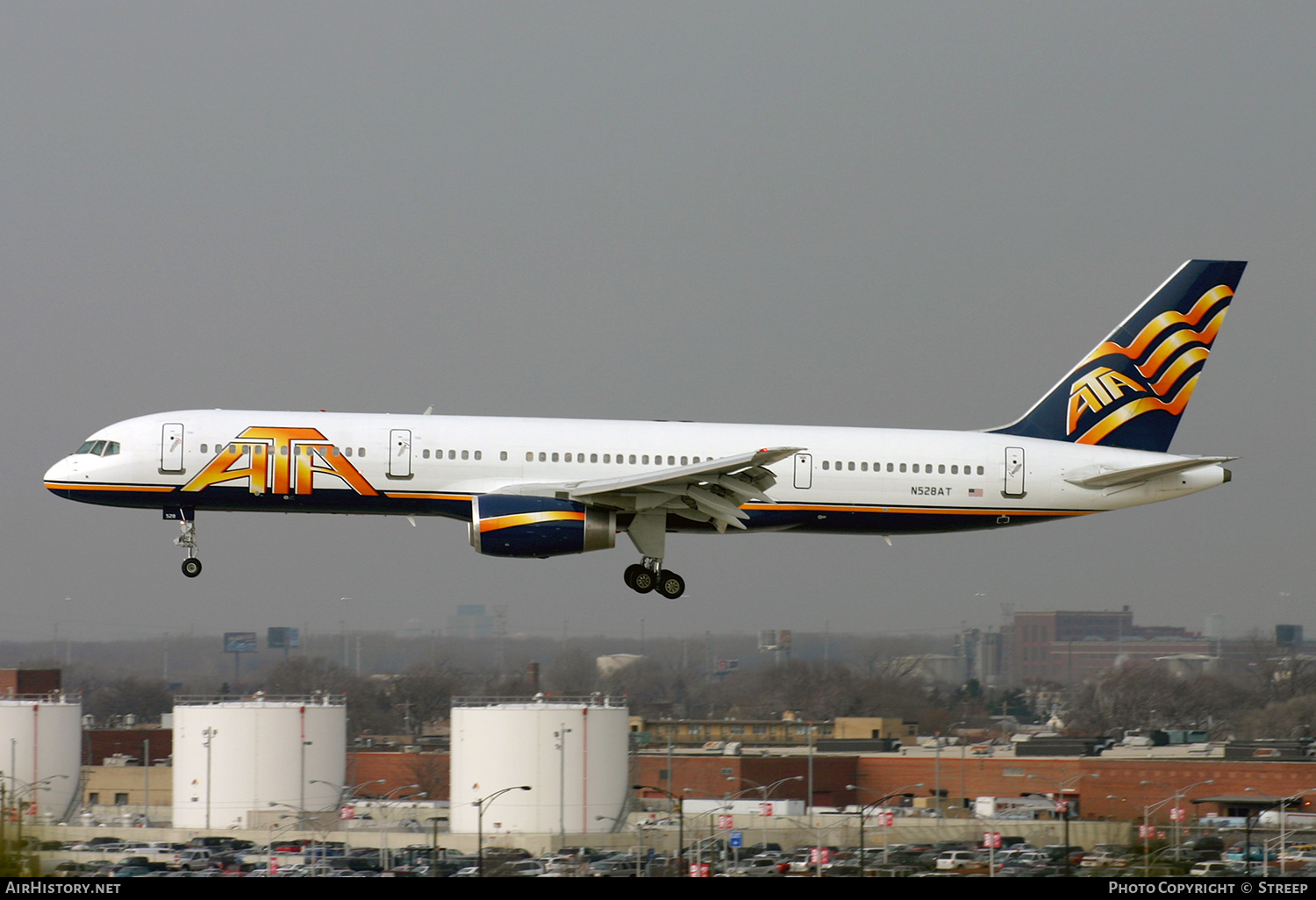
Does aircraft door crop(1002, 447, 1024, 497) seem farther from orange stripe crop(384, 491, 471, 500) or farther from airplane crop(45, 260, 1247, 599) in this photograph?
orange stripe crop(384, 491, 471, 500)

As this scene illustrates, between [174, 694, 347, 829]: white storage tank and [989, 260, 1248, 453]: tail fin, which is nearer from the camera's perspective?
[989, 260, 1248, 453]: tail fin

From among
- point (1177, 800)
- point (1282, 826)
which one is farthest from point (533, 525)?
point (1177, 800)

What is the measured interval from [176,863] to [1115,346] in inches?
1375

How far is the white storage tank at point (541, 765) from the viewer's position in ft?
190

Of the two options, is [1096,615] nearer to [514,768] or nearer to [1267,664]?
[1267,664]

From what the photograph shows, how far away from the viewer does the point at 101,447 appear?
127 ft

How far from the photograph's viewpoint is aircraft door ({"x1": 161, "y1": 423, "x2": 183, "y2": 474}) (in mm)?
37812

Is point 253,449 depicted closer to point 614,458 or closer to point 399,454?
point 399,454

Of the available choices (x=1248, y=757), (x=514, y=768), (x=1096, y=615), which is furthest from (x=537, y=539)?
(x=1096, y=615)

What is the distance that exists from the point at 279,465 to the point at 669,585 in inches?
423

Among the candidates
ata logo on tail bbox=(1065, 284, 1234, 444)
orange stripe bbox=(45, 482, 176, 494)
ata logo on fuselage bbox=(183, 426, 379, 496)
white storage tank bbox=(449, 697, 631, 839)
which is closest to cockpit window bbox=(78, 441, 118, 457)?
orange stripe bbox=(45, 482, 176, 494)

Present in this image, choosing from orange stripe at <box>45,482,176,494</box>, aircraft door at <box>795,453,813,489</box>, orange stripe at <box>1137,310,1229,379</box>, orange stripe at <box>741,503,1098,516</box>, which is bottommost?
orange stripe at <box>741,503,1098,516</box>

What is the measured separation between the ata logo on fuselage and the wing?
4.26 metres

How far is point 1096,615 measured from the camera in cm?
8838
